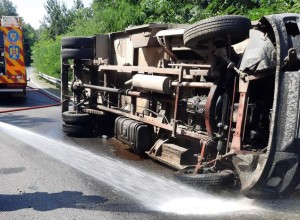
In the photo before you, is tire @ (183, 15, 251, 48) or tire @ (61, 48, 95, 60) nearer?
tire @ (183, 15, 251, 48)

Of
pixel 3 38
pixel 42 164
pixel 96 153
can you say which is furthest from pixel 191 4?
pixel 42 164

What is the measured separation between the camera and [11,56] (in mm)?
12688

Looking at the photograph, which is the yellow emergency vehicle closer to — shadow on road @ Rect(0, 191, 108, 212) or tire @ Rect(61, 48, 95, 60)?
tire @ Rect(61, 48, 95, 60)

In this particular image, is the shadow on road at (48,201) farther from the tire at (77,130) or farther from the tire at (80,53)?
the tire at (80,53)

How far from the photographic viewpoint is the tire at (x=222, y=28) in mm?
4055

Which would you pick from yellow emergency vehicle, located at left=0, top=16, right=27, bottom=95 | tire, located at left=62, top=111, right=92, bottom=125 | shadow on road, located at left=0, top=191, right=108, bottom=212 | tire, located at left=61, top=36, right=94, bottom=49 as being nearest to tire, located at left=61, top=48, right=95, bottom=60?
tire, located at left=61, top=36, right=94, bottom=49

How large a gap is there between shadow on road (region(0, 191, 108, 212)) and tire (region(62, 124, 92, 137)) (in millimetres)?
3298

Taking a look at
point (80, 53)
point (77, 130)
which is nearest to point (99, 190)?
point (77, 130)

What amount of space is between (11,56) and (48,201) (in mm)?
9501

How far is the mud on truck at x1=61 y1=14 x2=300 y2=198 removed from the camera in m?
3.65

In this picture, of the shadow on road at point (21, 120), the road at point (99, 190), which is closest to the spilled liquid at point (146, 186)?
the road at point (99, 190)

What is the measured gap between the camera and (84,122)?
310 inches

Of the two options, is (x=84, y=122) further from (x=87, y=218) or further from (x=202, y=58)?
(x=87, y=218)

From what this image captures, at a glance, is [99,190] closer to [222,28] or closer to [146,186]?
[146,186]
